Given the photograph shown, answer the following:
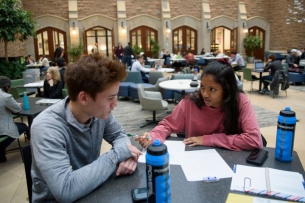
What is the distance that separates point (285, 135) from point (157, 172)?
89cm

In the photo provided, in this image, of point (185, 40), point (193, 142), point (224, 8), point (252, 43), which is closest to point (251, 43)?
point (252, 43)

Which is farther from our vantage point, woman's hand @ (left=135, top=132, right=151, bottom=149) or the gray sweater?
woman's hand @ (left=135, top=132, right=151, bottom=149)

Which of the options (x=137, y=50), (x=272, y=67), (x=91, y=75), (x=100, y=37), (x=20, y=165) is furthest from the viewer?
(x=100, y=37)

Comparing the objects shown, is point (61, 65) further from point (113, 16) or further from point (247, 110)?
point (113, 16)

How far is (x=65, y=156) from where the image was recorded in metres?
1.27

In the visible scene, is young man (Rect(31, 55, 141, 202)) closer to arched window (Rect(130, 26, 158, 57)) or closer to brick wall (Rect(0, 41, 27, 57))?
brick wall (Rect(0, 41, 27, 57))

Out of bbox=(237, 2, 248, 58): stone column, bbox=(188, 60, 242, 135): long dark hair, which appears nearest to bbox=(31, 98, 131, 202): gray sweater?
bbox=(188, 60, 242, 135): long dark hair

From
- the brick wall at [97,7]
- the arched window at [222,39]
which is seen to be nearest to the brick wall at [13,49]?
the brick wall at [97,7]

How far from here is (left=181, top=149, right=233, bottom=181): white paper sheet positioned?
4.67 feet

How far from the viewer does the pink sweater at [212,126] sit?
69.6 inches

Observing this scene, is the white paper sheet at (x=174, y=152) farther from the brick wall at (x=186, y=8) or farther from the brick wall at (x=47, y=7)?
the brick wall at (x=186, y=8)

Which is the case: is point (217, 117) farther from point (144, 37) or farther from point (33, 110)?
point (144, 37)

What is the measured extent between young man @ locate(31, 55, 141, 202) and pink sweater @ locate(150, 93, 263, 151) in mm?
559

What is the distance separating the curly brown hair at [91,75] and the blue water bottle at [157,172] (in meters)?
0.42
